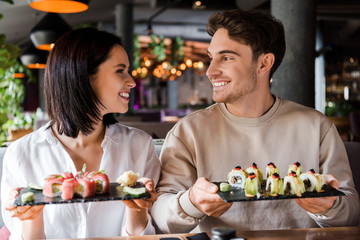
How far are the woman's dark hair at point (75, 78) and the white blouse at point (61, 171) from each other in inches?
4.8

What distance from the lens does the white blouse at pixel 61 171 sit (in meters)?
1.86

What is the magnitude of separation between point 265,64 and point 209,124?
0.41 m

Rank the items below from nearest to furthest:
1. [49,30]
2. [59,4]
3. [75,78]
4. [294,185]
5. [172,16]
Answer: [294,185], [75,78], [59,4], [49,30], [172,16]

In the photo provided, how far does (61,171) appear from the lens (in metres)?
1.90

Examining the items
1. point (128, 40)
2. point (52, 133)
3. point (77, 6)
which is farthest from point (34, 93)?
point (52, 133)

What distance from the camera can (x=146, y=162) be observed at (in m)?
2.02

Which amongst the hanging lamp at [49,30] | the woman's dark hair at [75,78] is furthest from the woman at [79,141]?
the hanging lamp at [49,30]

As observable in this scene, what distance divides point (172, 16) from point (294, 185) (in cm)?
1114

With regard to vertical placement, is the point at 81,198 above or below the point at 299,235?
above

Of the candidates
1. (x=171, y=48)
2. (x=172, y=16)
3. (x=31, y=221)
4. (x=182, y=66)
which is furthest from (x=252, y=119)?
(x=182, y=66)

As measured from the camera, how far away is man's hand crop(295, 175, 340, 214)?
1581mm

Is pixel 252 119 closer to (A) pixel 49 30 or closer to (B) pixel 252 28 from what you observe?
(B) pixel 252 28

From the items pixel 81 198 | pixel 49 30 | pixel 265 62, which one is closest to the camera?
pixel 81 198

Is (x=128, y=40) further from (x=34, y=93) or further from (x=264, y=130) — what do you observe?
(x=34, y=93)
